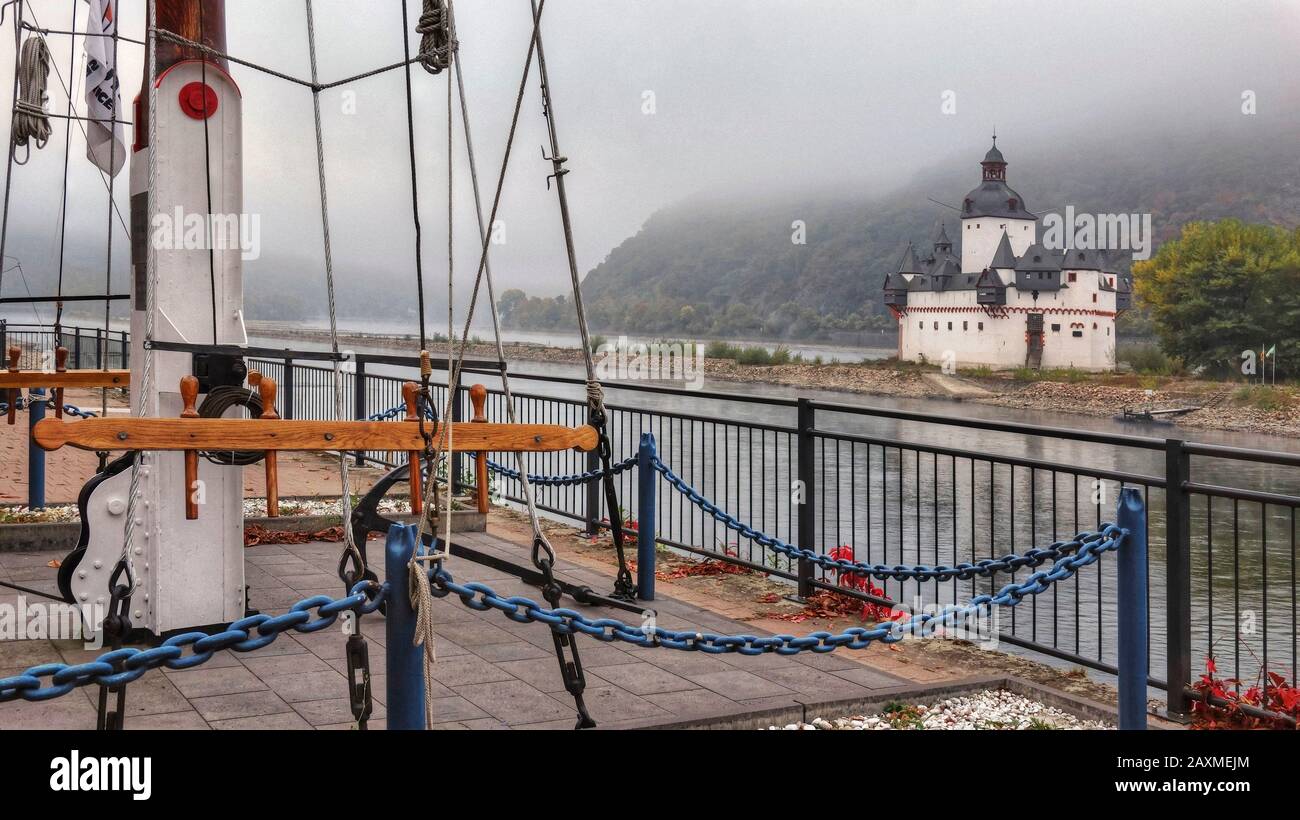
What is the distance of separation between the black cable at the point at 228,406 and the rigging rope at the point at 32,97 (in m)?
5.22

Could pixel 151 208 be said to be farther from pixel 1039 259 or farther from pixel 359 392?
pixel 1039 259

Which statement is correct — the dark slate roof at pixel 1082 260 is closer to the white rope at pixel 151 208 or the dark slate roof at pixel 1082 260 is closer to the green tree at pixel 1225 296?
the green tree at pixel 1225 296

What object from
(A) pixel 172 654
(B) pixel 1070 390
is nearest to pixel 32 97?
(A) pixel 172 654

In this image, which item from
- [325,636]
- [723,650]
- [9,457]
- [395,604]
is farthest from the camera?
[9,457]

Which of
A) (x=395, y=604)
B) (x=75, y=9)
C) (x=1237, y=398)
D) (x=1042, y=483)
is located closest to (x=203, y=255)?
(x=395, y=604)

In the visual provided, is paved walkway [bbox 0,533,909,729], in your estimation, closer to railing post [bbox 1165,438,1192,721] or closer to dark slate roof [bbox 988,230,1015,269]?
railing post [bbox 1165,438,1192,721]

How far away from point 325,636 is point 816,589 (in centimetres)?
337

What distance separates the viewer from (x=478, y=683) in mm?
5492

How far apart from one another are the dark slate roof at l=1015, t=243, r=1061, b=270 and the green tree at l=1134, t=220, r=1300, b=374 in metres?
9.91

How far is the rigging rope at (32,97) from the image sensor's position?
31.2 feet

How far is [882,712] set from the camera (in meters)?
5.26

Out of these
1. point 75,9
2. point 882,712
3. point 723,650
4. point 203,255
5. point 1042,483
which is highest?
point 75,9

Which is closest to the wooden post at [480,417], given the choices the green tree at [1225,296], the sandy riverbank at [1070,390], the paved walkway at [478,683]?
the paved walkway at [478,683]

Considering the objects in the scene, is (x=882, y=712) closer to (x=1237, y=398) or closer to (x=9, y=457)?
(x=9, y=457)
